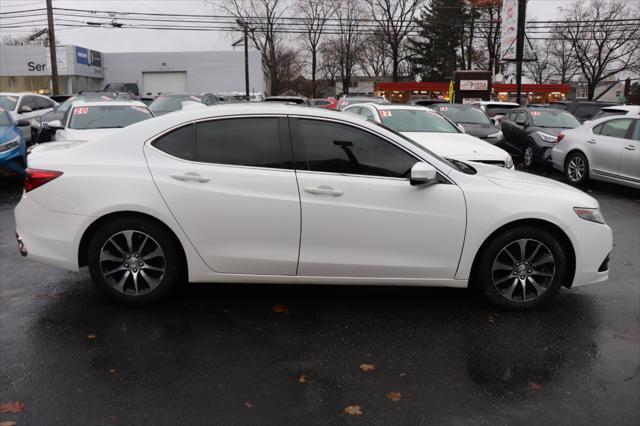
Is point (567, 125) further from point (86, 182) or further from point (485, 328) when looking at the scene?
point (86, 182)

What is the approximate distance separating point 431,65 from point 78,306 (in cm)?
6023

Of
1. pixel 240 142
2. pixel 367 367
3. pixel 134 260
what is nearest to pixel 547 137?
pixel 240 142

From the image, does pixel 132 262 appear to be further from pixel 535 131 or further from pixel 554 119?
pixel 554 119

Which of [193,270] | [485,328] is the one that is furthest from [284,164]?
[485,328]

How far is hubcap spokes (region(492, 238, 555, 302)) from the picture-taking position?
14.3 feet

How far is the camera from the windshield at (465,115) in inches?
545

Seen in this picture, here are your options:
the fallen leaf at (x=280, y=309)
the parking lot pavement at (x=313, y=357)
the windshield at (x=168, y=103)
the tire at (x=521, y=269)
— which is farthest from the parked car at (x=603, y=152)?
the windshield at (x=168, y=103)

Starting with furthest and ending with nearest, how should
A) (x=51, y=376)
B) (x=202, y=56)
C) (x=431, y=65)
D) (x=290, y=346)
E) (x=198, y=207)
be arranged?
(x=431, y=65) → (x=202, y=56) → (x=198, y=207) → (x=290, y=346) → (x=51, y=376)

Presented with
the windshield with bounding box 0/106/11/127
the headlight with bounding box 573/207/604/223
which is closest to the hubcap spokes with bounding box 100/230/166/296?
the headlight with bounding box 573/207/604/223

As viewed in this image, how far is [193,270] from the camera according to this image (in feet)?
13.9

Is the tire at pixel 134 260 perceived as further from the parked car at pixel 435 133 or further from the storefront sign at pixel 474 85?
the storefront sign at pixel 474 85

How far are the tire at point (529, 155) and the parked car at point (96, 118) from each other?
927cm

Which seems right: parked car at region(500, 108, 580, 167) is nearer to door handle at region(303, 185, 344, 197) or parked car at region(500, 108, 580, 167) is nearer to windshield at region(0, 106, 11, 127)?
door handle at region(303, 185, 344, 197)

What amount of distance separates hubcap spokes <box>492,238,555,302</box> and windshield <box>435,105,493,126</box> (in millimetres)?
9922
